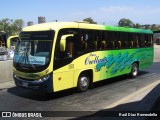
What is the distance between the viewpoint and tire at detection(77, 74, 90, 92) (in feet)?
40.3

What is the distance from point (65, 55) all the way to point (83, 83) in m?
1.84

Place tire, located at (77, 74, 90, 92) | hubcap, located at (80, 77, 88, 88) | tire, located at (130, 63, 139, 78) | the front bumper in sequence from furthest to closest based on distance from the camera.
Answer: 1. tire, located at (130, 63, 139, 78)
2. hubcap, located at (80, 77, 88, 88)
3. tire, located at (77, 74, 90, 92)
4. the front bumper

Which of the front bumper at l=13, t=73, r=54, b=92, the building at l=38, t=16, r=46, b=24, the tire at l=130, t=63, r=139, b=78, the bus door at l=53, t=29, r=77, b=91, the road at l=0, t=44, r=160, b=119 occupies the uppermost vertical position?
the building at l=38, t=16, r=46, b=24

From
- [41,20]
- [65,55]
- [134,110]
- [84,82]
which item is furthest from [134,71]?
[134,110]

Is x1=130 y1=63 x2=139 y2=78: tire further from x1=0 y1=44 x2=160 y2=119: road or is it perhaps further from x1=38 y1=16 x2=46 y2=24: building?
x1=38 y1=16 x2=46 y2=24: building

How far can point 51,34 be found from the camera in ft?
35.5

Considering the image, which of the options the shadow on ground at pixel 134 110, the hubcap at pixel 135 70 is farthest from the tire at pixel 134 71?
the shadow on ground at pixel 134 110

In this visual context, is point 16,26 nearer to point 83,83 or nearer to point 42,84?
point 83,83

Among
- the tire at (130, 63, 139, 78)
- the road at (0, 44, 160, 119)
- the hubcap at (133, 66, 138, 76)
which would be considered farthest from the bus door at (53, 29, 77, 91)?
the hubcap at (133, 66, 138, 76)

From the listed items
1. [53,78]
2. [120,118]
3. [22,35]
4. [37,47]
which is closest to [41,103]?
[53,78]

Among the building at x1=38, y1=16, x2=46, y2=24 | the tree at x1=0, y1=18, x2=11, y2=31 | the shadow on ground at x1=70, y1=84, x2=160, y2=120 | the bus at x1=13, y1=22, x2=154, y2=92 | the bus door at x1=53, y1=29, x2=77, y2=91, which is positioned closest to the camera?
the shadow on ground at x1=70, y1=84, x2=160, y2=120

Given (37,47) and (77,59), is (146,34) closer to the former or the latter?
(77,59)

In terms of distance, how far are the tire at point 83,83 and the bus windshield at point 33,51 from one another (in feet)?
7.33

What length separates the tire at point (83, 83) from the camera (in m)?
12.3
